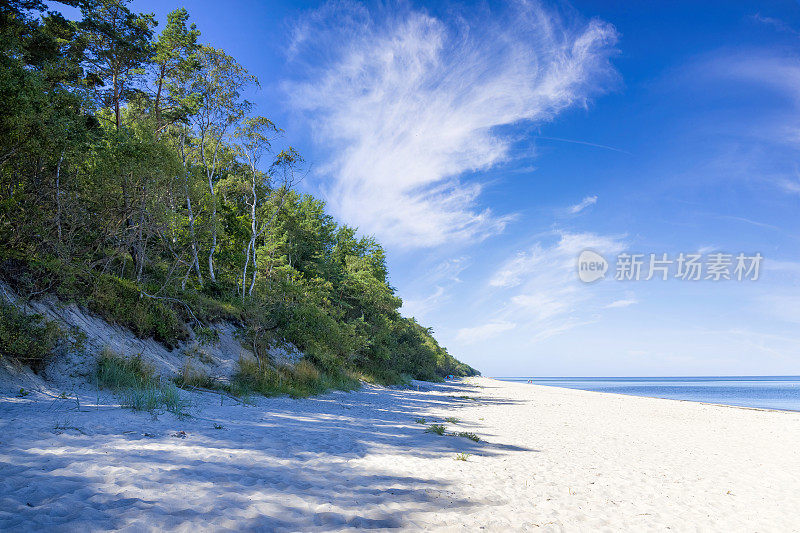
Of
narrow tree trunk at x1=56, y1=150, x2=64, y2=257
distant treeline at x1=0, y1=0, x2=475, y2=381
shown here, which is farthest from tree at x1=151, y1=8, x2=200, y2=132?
narrow tree trunk at x1=56, y1=150, x2=64, y2=257

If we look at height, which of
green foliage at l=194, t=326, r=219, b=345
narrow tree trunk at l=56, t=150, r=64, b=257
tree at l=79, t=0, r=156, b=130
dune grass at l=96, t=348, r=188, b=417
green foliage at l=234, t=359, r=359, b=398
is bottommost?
green foliage at l=234, t=359, r=359, b=398

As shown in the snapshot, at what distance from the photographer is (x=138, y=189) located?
1272cm

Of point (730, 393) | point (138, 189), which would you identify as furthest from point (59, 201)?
point (730, 393)

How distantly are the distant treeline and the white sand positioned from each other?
445 centimetres

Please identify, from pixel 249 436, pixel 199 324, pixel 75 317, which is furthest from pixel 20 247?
pixel 249 436

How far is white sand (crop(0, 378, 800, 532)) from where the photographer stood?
362 centimetres

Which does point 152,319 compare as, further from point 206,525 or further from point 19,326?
point 206,525

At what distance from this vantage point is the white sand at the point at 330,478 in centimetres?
362

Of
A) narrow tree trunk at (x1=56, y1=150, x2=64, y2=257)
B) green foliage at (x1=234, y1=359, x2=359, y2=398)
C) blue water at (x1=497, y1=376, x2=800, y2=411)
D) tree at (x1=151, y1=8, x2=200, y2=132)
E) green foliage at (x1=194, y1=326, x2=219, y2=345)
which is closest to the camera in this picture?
narrow tree trunk at (x1=56, y1=150, x2=64, y2=257)

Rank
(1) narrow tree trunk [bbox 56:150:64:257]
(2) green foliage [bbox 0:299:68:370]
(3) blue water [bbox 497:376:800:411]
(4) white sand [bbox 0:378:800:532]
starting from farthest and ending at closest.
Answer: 1. (3) blue water [bbox 497:376:800:411]
2. (1) narrow tree trunk [bbox 56:150:64:257]
3. (2) green foliage [bbox 0:299:68:370]
4. (4) white sand [bbox 0:378:800:532]

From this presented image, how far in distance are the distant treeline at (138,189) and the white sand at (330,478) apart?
4449 mm

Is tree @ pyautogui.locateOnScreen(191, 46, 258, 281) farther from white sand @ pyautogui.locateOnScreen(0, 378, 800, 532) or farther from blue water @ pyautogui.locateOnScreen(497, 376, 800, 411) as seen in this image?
blue water @ pyautogui.locateOnScreen(497, 376, 800, 411)

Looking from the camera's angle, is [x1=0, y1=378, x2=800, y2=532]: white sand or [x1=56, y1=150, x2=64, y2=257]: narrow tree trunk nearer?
[x1=0, y1=378, x2=800, y2=532]: white sand

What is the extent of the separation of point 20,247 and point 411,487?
1045 cm
